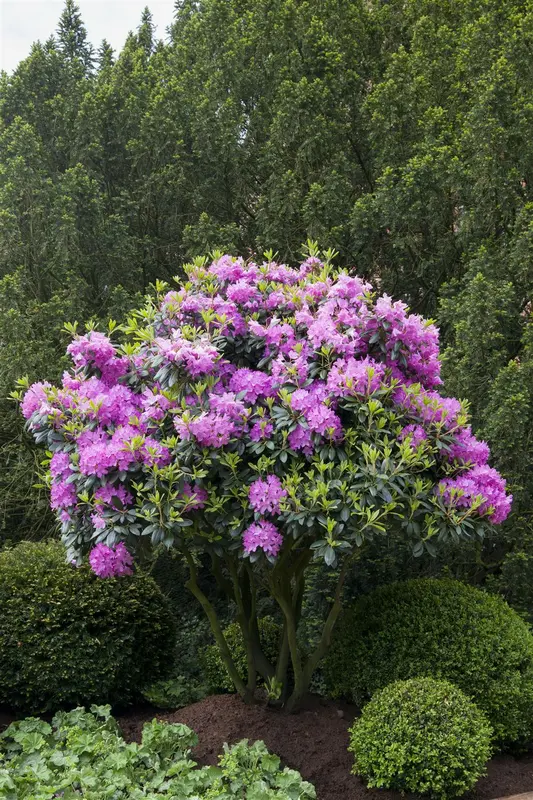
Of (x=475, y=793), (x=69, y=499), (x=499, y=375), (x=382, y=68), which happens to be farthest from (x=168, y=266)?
(x=475, y=793)

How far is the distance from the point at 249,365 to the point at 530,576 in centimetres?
287

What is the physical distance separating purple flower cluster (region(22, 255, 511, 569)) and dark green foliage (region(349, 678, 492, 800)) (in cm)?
100

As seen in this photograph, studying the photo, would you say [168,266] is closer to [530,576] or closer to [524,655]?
[530,576]

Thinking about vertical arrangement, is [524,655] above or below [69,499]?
below

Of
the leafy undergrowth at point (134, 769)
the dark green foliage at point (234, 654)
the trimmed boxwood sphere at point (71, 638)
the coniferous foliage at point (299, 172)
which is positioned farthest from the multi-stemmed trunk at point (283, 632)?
the coniferous foliage at point (299, 172)

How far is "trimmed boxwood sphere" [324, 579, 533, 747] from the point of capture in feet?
14.5

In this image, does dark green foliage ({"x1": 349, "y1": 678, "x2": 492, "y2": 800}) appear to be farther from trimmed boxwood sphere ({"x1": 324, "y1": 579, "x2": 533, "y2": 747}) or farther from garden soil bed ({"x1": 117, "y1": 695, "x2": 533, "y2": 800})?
trimmed boxwood sphere ({"x1": 324, "y1": 579, "x2": 533, "y2": 747})

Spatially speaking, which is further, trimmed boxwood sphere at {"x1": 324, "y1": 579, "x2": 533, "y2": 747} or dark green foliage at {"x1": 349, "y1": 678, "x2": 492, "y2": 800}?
trimmed boxwood sphere at {"x1": 324, "y1": 579, "x2": 533, "y2": 747}

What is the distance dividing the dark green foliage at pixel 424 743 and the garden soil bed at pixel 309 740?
161mm

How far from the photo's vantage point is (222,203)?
7.67m

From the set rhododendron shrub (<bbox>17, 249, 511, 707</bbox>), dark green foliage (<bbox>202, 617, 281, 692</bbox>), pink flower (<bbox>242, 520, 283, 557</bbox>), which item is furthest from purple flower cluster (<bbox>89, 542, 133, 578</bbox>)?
dark green foliage (<bbox>202, 617, 281, 692</bbox>)

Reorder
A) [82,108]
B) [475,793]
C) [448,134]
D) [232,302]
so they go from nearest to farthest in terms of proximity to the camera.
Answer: [475,793] < [232,302] < [448,134] < [82,108]

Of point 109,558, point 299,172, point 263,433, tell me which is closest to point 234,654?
point 109,558

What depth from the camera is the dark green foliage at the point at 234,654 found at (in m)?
5.23
